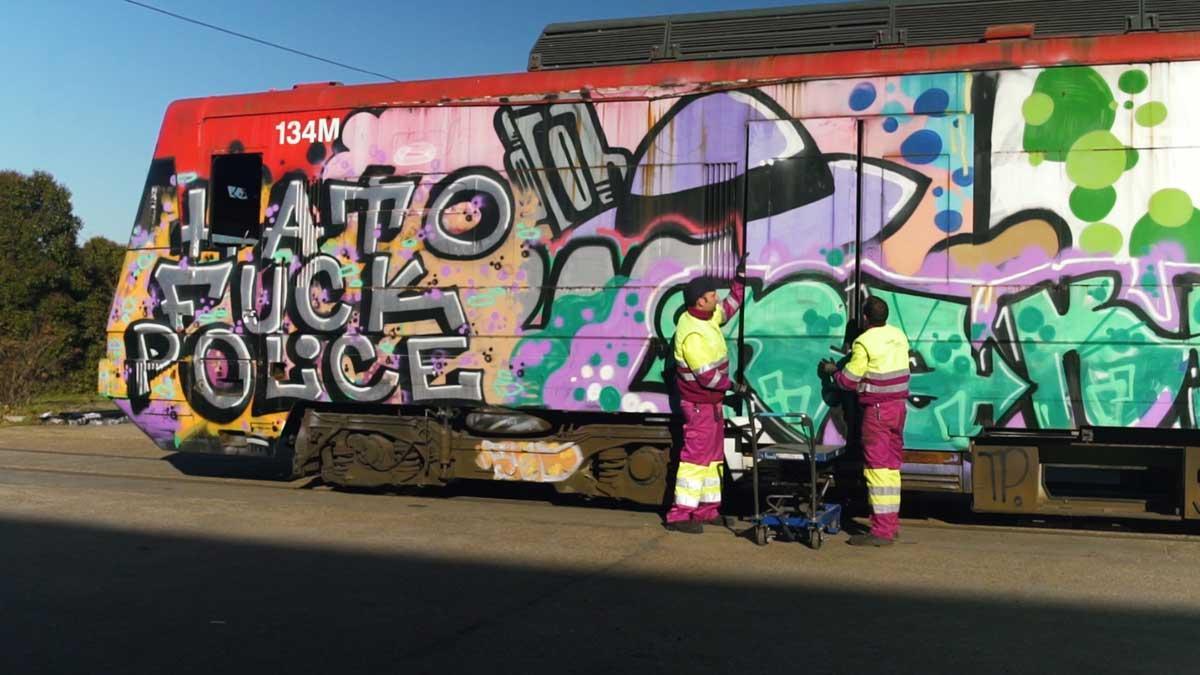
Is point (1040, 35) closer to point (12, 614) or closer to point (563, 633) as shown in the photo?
point (563, 633)

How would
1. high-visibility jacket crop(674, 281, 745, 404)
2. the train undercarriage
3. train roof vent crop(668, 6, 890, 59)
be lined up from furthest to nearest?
train roof vent crop(668, 6, 890, 59), high-visibility jacket crop(674, 281, 745, 404), the train undercarriage

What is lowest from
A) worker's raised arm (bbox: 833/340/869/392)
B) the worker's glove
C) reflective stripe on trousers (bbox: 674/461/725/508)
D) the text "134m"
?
reflective stripe on trousers (bbox: 674/461/725/508)

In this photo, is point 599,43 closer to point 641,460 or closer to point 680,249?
point 680,249

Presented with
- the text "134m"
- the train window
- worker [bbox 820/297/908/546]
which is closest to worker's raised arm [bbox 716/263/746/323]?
worker [bbox 820/297/908/546]

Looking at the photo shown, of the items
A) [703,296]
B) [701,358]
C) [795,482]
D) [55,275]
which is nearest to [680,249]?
[703,296]

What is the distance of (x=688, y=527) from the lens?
23.2 ft

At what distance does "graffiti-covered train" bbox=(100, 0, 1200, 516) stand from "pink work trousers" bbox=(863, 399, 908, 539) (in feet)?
0.99

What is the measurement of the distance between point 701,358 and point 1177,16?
4.28m

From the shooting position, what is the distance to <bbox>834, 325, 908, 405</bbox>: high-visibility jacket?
259 inches

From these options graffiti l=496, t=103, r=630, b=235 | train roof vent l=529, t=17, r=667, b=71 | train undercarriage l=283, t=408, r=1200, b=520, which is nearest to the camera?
train undercarriage l=283, t=408, r=1200, b=520

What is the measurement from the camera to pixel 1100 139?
21.7 feet

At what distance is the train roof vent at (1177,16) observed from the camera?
6875 mm

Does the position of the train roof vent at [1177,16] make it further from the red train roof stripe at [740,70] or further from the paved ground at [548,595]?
the paved ground at [548,595]

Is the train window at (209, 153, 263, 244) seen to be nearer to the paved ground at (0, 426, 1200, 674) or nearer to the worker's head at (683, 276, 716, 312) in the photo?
the paved ground at (0, 426, 1200, 674)
